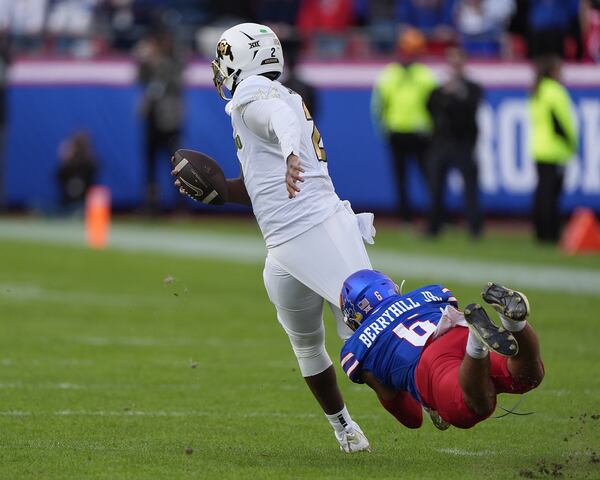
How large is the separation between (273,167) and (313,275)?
21.5 inches

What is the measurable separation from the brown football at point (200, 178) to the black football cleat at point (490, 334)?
1.59 metres

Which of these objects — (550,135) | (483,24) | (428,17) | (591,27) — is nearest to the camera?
(550,135)

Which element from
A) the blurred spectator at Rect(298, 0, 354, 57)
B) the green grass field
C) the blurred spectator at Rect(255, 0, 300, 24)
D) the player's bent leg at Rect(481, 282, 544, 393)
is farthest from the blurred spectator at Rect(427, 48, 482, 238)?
the player's bent leg at Rect(481, 282, 544, 393)

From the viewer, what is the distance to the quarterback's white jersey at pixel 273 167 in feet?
22.0

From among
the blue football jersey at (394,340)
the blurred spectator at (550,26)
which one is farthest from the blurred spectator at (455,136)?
the blue football jersey at (394,340)

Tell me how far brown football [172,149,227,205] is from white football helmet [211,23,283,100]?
1.31 feet

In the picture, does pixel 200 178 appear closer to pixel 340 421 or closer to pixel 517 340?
pixel 340 421

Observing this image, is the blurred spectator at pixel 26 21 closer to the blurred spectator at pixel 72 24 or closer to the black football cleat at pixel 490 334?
the blurred spectator at pixel 72 24

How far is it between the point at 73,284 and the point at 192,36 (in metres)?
7.94

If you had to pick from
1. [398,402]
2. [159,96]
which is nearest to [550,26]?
[159,96]

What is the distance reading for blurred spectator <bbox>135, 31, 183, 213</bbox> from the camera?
20.3 metres

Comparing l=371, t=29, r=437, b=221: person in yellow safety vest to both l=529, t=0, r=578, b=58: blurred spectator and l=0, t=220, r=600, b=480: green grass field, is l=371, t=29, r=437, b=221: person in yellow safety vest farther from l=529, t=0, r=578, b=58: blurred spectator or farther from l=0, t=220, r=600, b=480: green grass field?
l=0, t=220, r=600, b=480: green grass field

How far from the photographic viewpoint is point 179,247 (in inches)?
696

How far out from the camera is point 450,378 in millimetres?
5996
